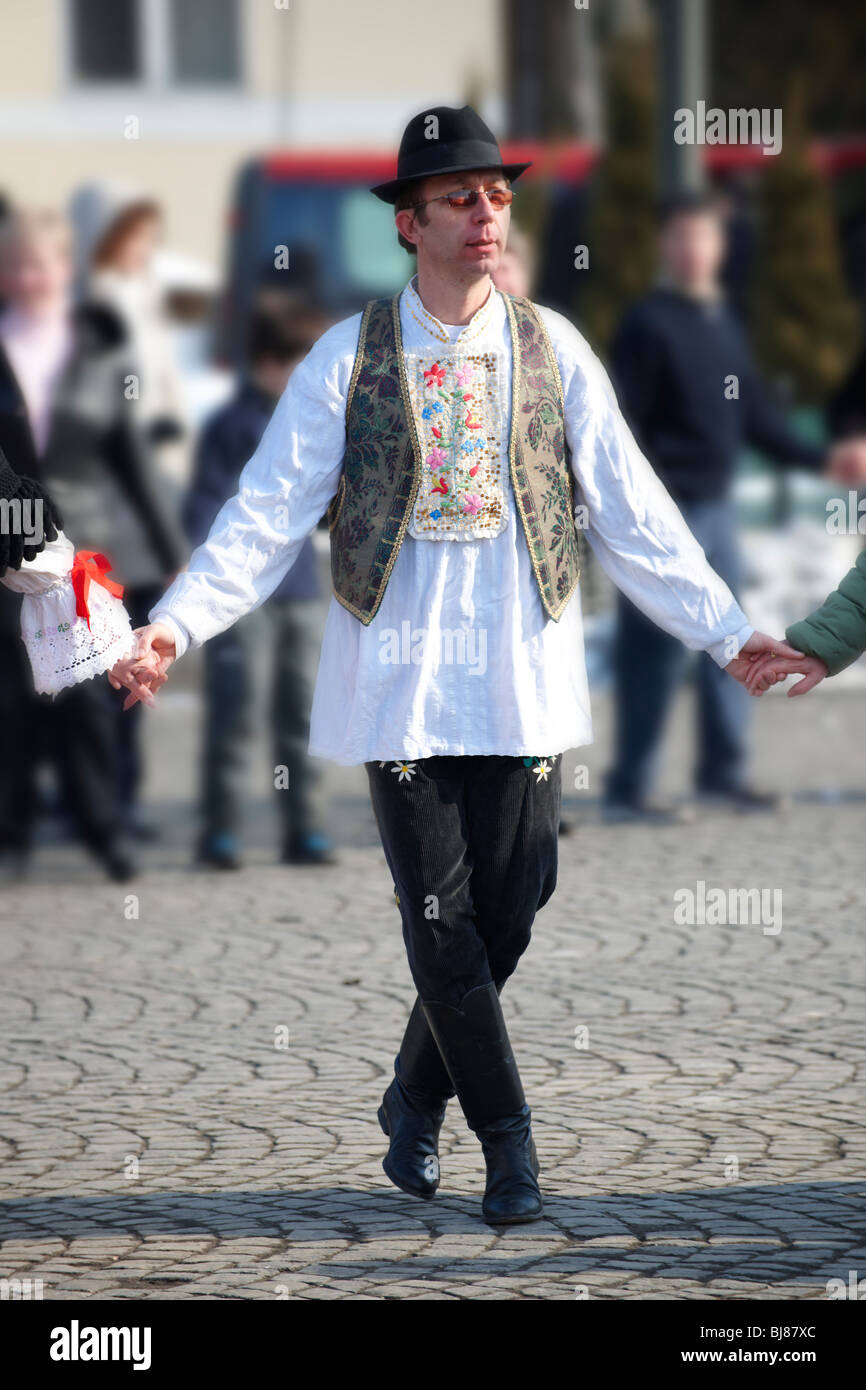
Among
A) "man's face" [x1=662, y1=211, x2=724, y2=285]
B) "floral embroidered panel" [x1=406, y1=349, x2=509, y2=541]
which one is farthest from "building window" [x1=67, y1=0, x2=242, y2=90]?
A: "floral embroidered panel" [x1=406, y1=349, x2=509, y2=541]

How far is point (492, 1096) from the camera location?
439cm

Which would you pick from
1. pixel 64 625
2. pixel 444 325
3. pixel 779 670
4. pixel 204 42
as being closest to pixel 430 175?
pixel 444 325

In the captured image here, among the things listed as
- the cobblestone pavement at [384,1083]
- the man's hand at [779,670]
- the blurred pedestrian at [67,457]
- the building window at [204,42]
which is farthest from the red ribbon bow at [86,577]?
the building window at [204,42]

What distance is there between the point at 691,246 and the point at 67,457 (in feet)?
8.87

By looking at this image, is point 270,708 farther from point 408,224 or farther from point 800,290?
point 800,290

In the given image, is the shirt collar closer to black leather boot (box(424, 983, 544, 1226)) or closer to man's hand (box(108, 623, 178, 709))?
man's hand (box(108, 623, 178, 709))

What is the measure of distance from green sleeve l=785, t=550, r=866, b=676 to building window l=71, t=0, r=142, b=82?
21853mm

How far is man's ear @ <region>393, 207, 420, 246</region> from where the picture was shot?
14.6ft

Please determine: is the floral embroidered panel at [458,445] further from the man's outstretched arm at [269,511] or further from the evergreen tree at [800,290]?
the evergreen tree at [800,290]

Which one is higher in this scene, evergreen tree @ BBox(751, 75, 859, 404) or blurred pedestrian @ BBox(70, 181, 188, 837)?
evergreen tree @ BBox(751, 75, 859, 404)

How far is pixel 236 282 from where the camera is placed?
65.9ft

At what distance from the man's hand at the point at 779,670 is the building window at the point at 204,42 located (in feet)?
70.4

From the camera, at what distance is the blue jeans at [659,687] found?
8906 millimetres
